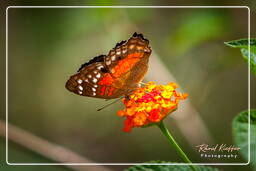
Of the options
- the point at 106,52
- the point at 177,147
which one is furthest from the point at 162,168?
the point at 106,52

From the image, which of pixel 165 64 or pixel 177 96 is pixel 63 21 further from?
pixel 177 96

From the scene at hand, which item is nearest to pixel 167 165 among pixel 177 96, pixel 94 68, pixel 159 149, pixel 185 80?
pixel 177 96

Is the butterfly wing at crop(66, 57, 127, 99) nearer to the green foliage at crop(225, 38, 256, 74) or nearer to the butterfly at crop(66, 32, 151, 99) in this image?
the butterfly at crop(66, 32, 151, 99)

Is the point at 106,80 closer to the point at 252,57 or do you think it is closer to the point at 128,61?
the point at 128,61

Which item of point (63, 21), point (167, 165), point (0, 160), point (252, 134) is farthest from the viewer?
point (63, 21)

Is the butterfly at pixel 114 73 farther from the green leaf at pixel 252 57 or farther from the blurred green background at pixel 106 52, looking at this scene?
the green leaf at pixel 252 57

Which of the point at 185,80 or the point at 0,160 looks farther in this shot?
the point at 185,80

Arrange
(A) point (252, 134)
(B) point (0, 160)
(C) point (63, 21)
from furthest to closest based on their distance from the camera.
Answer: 1. (C) point (63, 21)
2. (B) point (0, 160)
3. (A) point (252, 134)
